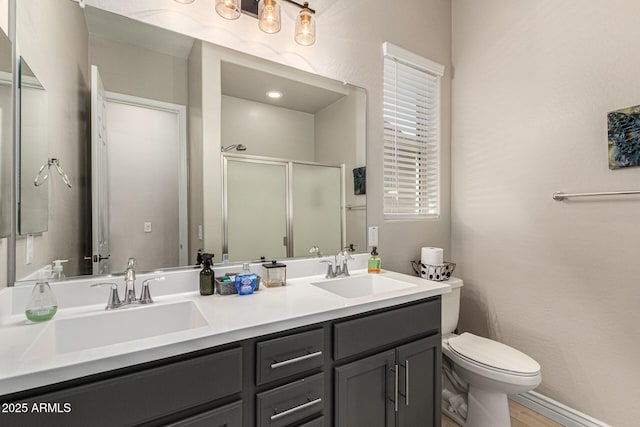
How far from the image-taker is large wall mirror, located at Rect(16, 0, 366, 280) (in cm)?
115

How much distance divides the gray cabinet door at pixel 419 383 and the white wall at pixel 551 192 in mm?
931

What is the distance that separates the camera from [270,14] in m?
1.49

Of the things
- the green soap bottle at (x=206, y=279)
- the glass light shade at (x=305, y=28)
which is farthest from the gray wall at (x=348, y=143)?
the green soap bottle at (x=206, y=279)

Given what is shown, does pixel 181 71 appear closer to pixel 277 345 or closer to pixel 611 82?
pixel 277 345

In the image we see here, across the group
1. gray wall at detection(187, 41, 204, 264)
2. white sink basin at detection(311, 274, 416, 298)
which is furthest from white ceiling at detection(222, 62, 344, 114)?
white sink basin at detection(311, 274, 416, 298)

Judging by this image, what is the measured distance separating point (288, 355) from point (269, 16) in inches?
59.7


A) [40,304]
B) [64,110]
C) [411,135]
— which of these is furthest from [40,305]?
[411,135]

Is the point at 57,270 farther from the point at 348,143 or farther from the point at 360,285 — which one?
the point at 348,143

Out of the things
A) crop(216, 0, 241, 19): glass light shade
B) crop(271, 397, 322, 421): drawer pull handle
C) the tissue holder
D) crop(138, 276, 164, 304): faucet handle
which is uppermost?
crop(216, 0, 241, 19): glass light shade

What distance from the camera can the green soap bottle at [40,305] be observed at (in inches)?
37.0

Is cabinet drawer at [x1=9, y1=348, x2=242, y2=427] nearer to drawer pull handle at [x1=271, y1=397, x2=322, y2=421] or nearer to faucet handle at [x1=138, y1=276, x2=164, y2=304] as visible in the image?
drawer pull handle at [x1=271, y1=397, x2=322, y2=421]

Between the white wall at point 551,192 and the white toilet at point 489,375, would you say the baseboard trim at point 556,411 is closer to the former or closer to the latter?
the white wall at point 551,192

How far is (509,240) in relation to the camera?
2.02m

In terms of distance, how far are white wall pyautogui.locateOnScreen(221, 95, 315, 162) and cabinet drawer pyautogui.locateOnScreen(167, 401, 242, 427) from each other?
3.55ft
